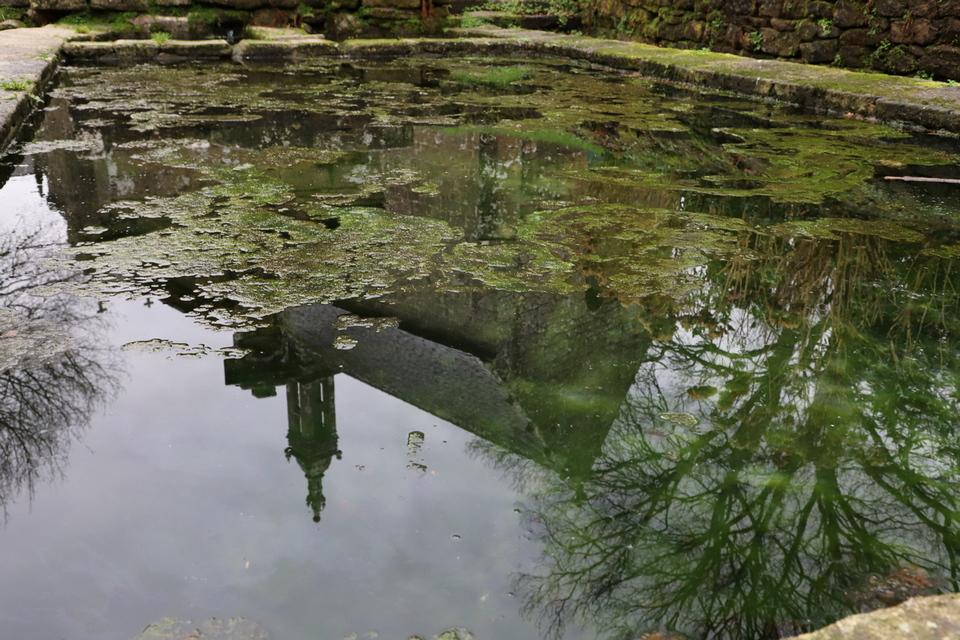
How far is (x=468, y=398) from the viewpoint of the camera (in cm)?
302

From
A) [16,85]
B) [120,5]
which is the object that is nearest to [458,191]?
[16,85]

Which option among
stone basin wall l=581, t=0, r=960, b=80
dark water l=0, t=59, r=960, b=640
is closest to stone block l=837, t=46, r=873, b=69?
stone basin wall l=581, t=0, r=960, b=80

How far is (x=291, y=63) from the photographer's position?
40.5ft

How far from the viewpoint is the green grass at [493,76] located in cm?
1055

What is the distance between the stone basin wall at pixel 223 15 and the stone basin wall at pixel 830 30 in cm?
472

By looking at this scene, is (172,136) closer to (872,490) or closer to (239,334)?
(239,334)

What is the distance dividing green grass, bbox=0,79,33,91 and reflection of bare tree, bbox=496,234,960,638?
6.32m

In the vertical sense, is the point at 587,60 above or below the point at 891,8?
below

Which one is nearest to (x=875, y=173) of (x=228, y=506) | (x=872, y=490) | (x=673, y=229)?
(x=673, y=229)

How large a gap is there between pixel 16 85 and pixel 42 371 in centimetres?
548

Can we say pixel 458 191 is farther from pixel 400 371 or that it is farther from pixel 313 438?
pixel 313 438

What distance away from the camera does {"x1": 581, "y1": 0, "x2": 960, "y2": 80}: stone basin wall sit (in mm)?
9352

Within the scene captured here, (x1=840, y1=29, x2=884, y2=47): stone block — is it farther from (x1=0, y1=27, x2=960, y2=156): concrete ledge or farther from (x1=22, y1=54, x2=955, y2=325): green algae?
(x1=22, y1=54, x2=955, y2=325): green algae

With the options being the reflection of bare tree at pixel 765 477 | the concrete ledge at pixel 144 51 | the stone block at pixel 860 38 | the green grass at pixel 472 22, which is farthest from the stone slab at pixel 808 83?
the concrete ledge at pixel 144 51
